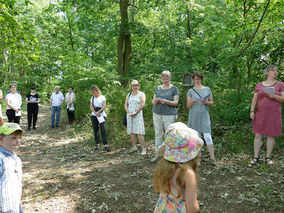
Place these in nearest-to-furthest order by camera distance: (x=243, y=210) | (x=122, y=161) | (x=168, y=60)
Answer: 1. (x=243, y=210)
2. (x=122, y=161)
3. (x=168, y=60)

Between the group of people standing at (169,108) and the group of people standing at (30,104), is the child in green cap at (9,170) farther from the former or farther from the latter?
the group of people standing at (30,104)

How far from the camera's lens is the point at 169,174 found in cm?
194

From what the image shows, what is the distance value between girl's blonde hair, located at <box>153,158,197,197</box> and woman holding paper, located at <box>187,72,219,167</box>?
10.2 ft

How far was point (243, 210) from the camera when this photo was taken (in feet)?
11.6

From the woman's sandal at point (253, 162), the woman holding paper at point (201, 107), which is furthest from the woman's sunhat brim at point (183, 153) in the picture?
the woman's sandal at point (253, 162)

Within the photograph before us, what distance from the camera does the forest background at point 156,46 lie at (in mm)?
7047

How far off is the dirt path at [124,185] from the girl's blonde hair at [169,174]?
6.63ft

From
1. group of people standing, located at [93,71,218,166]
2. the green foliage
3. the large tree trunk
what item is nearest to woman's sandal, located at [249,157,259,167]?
group of people standing, located at [93,71,218,166]

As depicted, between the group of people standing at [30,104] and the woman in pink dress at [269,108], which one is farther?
the group of people standing at [30,104]

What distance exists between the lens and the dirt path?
12.6ft

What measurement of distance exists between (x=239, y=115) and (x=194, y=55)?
22.7ft

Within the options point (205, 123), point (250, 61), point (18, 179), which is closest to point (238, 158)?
point (205, 123)

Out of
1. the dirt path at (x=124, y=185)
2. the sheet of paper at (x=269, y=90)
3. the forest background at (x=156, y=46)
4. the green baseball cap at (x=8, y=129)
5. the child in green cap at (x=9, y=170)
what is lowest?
the dirt path at (x=124, y=185)

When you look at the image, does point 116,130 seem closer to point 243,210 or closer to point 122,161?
point 122,161
